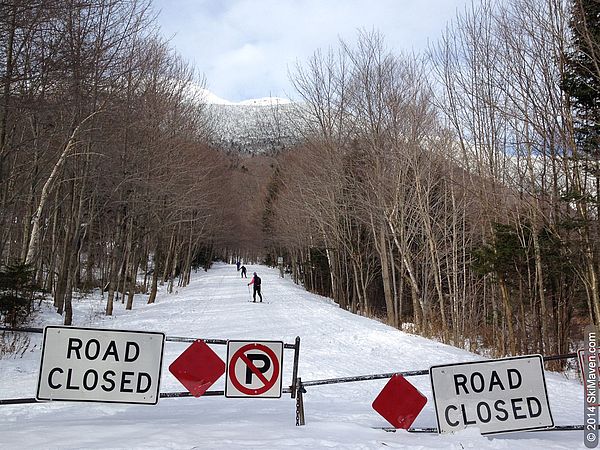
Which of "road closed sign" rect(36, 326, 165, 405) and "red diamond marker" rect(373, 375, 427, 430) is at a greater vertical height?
"road closed sign" rect(36, 326, 165, 405)

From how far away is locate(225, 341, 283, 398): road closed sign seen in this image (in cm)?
567

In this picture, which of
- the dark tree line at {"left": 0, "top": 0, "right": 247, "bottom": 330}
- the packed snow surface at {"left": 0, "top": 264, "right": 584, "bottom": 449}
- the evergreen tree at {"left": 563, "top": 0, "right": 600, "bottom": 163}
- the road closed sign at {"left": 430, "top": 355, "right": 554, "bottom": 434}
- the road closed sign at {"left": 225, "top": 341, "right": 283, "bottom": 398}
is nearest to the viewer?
the packed snow surface at {"left": 0, "top": 264, "right": 584, "bottom": 449}

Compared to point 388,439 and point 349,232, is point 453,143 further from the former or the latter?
point 388,439

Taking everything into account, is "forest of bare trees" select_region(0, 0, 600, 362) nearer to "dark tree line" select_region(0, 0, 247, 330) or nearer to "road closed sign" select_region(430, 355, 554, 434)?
"dark tree line" select_region(0, 0, 247, 330)

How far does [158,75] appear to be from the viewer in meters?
23.7

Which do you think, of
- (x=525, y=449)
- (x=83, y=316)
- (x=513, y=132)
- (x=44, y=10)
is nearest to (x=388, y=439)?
(x=525, y=449)

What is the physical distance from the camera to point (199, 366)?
5.73m

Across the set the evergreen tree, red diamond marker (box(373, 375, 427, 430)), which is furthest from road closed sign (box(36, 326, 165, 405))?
the evergreen tree

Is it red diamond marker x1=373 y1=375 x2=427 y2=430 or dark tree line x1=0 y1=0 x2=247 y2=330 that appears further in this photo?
dark tree line x1=0 y1=0 x2=247 y2=330

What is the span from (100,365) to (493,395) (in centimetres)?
→ 403

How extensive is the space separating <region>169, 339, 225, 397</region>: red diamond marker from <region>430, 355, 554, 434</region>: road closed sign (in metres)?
2.33

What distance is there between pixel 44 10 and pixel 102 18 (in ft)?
30.7

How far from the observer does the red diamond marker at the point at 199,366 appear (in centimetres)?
569

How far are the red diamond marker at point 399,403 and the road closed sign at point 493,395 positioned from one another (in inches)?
14.9
